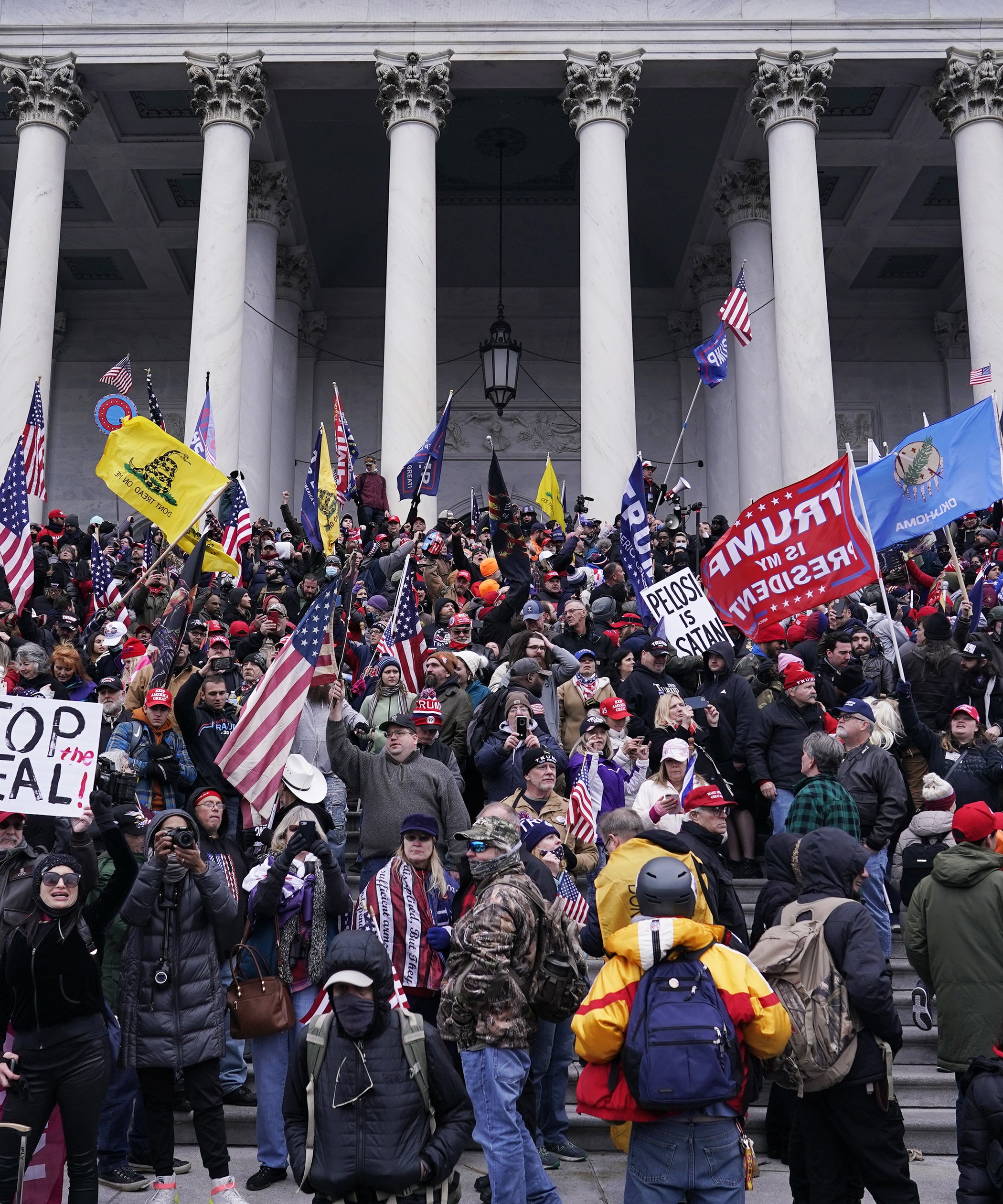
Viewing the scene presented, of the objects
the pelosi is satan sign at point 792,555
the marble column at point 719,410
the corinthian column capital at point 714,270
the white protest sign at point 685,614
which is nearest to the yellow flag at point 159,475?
the white protest sign at point 685,614

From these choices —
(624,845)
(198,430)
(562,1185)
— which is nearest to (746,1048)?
(624,845)

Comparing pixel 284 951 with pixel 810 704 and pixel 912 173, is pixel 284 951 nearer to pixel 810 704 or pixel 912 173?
pixel 810 704

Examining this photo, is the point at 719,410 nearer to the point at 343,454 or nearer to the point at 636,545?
the point at 343,454

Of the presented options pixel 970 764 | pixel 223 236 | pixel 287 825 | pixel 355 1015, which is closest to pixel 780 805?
pixel 970 764

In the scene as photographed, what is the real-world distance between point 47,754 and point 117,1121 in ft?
6.64

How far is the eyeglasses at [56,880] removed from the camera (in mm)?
6141

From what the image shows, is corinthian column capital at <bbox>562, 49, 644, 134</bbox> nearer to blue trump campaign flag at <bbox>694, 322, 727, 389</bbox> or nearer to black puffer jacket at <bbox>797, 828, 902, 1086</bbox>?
blue trump campaign flag at <bbox>694, 322, 727, 389</bbox>

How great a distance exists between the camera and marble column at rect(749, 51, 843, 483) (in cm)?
2212

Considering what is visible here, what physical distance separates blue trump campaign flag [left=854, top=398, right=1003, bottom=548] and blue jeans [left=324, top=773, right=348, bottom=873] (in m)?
5.92

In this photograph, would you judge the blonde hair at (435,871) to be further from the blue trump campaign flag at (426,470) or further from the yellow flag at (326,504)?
the blue trump campaign flag at (426,470)

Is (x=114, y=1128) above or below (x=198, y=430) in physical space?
below

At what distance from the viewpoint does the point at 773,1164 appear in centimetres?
736

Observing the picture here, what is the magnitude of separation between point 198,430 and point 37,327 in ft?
21.0

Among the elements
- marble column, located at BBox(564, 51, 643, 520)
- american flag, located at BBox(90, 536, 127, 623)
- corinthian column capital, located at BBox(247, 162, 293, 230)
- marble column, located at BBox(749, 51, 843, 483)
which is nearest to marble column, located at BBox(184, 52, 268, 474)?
corinthian column capital, located at BBox(247, 162, 293, 230)
